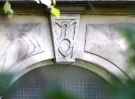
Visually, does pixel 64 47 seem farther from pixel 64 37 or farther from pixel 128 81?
pixel 128 81

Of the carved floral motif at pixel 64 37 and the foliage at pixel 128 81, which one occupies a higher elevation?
the carved floral motif at pixel 64 37

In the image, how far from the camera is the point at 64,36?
488 centimetres

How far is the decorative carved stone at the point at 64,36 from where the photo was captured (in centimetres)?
484

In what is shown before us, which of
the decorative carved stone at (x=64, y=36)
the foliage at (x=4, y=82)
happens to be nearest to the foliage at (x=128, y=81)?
the foliage at (x=4, y=82)

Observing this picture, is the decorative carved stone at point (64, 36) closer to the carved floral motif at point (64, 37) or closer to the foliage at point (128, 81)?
the carved floral motif at point (64, 37)

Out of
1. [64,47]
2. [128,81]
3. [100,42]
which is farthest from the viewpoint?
[100,42]

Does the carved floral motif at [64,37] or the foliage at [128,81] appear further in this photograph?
the carved floral motif at [64,37]

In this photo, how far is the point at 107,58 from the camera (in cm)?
496

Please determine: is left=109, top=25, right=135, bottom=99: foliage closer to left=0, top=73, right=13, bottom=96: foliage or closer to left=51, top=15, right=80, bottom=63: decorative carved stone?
left=0, top=73, right=13, bottom=96: foliage

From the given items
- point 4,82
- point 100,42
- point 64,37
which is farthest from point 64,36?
point 4,82

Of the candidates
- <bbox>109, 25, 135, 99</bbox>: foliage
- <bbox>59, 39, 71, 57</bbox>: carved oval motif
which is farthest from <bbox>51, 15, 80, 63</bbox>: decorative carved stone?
<bbox>109, 25, 135, 99</bbox>: foliage

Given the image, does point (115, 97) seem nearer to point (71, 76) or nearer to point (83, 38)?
point (71, 76)

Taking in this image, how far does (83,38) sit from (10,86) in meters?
4.39

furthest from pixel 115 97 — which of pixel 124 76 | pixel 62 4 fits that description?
pixel 62 4
